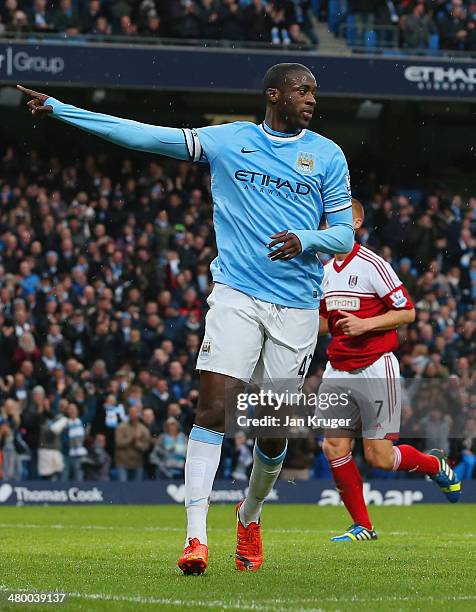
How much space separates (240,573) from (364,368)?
3.67 metres

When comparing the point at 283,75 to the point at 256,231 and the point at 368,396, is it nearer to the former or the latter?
the point at 256,231

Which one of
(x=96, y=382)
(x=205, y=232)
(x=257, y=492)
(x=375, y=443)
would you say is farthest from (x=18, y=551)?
(x=205, y=232)

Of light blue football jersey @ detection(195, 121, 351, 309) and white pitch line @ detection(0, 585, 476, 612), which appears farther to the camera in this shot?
light blue football jersey @ detection(195, 121, 351, 309)

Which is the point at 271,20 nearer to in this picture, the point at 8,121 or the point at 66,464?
the point at 8,121

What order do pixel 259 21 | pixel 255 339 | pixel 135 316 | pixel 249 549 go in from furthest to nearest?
1. pixel 259 21
2. pixel 135 316
3. pixel 249 549
4. pixel 255 339

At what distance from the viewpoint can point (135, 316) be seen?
2100 centimetres

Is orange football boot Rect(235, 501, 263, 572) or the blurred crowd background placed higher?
the blurred crowd background

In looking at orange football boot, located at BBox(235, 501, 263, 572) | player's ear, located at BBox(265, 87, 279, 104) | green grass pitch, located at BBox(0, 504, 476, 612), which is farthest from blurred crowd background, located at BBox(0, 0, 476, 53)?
orange football boot, located at BBox(235, 501, 263, 572)

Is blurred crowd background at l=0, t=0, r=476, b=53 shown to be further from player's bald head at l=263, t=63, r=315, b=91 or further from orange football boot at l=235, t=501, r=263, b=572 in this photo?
orange football boot at l=235, t=501, r=263, b=572

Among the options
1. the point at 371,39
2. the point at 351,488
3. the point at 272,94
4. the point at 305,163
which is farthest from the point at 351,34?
the point at 305,163

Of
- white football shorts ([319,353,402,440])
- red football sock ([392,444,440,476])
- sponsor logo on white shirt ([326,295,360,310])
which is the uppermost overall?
sponsor logo on white shirt ([326,295,360,310])

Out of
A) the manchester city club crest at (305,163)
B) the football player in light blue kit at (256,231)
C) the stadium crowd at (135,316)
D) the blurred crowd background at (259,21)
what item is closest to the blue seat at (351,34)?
the blurred crowd background at (259,21)

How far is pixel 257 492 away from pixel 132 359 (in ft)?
43.2

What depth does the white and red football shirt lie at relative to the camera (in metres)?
9.88
